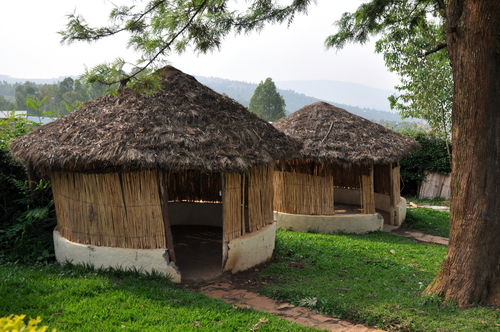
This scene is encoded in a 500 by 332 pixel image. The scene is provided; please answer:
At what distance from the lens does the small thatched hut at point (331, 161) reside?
33.8 feet

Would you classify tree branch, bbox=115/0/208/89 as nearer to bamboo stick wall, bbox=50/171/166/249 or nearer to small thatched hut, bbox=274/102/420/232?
bamboo stick wall, bbox=50/171/166/249

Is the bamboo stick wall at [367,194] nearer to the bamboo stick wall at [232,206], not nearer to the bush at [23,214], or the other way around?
the bamboo stick wall at [232,206]

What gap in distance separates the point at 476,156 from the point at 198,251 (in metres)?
5.25

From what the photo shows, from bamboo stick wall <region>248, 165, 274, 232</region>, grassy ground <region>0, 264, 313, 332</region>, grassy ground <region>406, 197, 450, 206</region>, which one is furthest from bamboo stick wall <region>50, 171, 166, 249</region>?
grassy ground <region>406, 197, 450, 206</region>

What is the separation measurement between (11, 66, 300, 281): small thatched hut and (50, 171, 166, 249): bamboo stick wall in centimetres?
2

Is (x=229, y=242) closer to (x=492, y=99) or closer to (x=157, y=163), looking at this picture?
(x=157, y=163)

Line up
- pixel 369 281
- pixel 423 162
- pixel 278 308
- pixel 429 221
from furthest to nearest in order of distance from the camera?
pixel 423 162
pixel 429 221
pixel 369 281
pixel 278 308

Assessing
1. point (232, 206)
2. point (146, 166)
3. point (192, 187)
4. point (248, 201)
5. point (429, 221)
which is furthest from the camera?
point (429, 221)

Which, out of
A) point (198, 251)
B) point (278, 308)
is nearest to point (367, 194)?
point (198, 251)

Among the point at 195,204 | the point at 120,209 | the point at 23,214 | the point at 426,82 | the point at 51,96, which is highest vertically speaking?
the point at 51,96

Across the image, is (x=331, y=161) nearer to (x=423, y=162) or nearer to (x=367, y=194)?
(x=367, y=194)

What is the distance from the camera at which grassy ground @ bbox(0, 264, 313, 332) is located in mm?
4664

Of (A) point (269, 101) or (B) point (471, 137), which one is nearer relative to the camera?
(B) point (471, 137)

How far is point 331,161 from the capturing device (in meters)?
10.2
